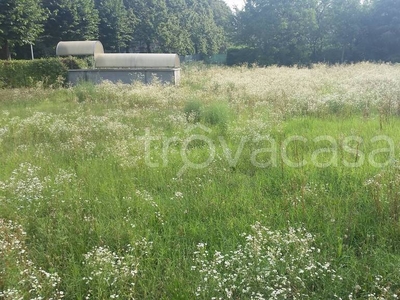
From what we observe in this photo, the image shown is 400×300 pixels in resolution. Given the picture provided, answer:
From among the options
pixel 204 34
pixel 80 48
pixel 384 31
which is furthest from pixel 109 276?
pixel 204 34

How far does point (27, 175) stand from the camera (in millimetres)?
4949

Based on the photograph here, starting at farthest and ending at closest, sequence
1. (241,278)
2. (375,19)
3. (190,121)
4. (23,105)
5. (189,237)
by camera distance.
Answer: (375,19) < (23,105) < (190,121) < (189,237) < (241,278)

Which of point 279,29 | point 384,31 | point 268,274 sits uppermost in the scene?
point 279,29

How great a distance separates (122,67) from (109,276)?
18.8 m

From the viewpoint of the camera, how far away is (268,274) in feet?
8.55

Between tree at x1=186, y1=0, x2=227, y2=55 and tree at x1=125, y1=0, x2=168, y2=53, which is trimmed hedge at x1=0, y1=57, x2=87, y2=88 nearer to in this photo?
tree at x1=125, y1=0, x2=168, y2=53

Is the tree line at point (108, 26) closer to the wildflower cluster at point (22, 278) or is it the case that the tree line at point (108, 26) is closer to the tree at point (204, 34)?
the tree at point (204, 34)

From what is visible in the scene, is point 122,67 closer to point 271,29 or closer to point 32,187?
point 32,187

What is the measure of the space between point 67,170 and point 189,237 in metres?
→ 2.77

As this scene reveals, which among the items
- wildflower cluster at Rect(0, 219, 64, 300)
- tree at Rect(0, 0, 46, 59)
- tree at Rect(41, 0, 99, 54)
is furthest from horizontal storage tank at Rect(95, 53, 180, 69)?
wildflower cluster at Rect(0, 219, 64, 300)

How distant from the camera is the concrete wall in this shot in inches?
725

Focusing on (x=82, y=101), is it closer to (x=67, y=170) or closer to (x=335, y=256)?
(x=67, y=170)

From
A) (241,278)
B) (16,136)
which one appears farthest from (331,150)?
(16,136)

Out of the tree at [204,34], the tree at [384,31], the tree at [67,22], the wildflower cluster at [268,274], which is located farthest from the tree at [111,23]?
the wildflower cluster at [268,274]
